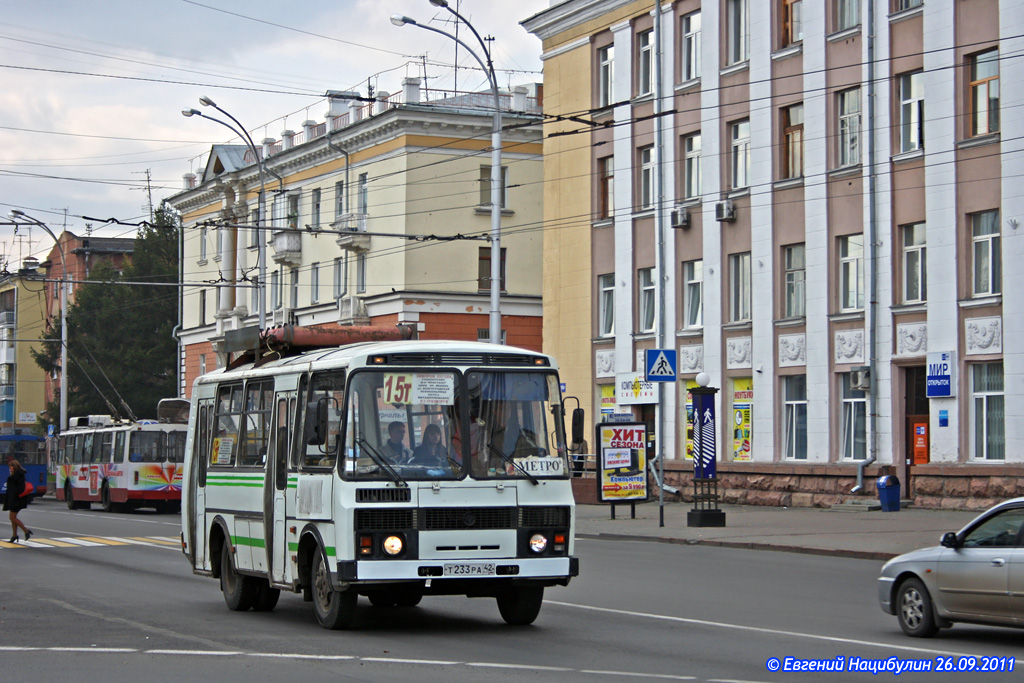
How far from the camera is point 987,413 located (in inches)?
1125

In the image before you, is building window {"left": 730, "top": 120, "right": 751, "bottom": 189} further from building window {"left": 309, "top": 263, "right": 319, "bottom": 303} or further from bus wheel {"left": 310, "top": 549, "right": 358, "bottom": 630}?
building window {"left": 309, "top": 263, "right": 319, "bottom": 303}

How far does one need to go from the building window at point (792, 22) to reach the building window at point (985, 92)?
217 inches

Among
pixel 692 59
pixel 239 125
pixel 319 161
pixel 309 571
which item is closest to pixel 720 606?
pixel 309 571

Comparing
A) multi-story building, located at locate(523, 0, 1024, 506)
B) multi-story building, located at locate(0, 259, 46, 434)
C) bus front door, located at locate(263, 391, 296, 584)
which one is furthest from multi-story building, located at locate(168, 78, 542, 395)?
multi-story building, located at locate(0, 259, 46, 434)

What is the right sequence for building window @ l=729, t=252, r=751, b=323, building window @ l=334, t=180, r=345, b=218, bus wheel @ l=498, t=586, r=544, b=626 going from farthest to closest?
1. building window @ l=334, t=180, r=345, b=218
2. building window @ l=729, t=252, r=751, b=323
3. bus wheel @ l=498, t=586, r=544, b=626

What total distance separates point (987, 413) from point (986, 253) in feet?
10.5

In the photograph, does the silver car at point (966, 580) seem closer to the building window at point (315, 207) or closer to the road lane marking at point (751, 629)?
the road lane marking at point (751, 629)

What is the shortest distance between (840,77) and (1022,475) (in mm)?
10127

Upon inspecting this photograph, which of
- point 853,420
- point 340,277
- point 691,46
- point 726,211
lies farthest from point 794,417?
point 340,277

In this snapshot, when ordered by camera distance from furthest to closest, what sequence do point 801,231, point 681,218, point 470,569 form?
point 681,218 < point 801,231 < point 470,569

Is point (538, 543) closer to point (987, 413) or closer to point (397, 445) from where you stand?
point (397, 445)

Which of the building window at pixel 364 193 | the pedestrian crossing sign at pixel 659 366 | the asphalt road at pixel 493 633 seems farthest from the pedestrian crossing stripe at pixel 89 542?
the building window at pixel 364 193

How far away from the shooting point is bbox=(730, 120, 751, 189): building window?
35.4 m

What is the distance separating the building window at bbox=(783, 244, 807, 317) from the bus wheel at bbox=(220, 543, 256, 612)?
21464 mm
